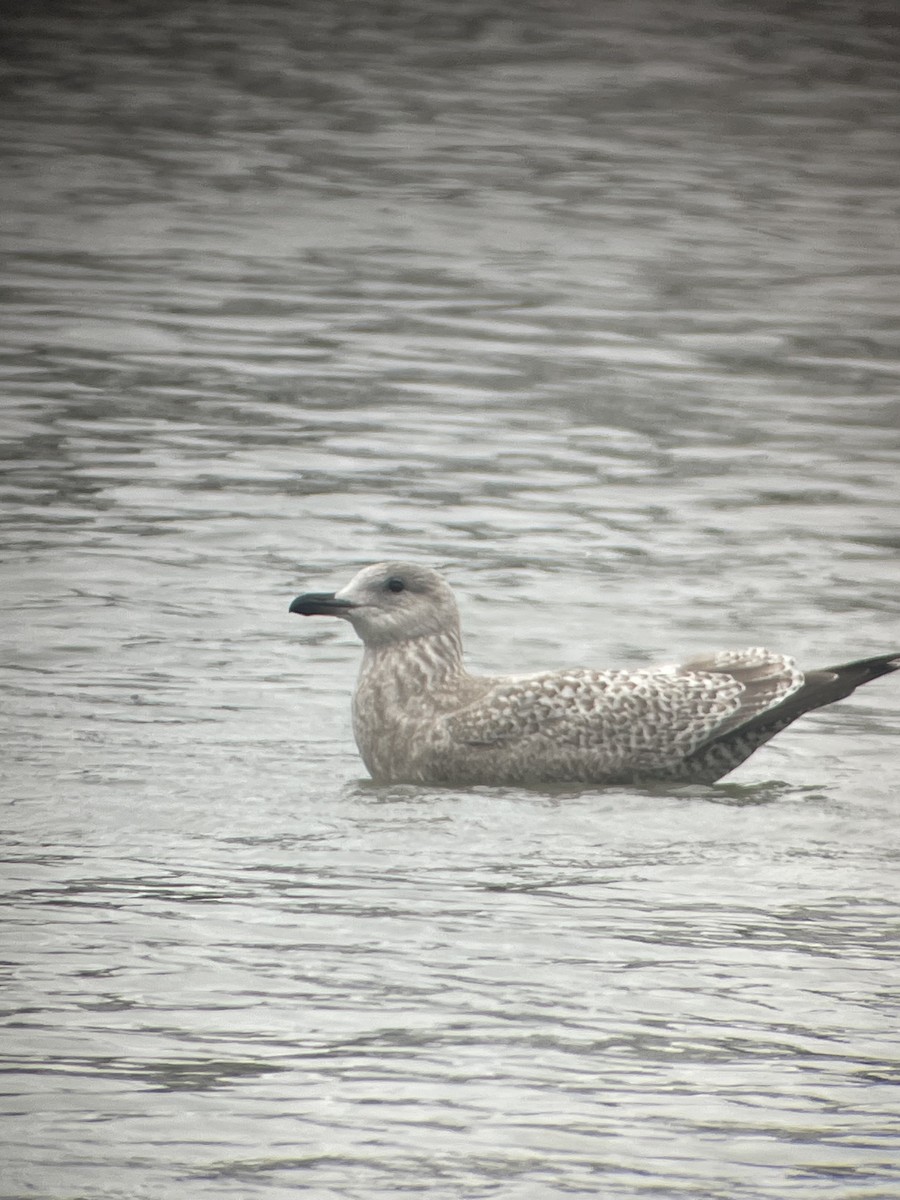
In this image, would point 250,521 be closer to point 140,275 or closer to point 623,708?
point 623,708

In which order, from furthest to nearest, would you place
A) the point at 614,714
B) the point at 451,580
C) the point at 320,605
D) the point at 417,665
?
the point at 451,580, the point at 417,665, the point at 320,605, the point at 614,714

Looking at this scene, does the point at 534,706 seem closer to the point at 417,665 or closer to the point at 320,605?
the point at 417,665

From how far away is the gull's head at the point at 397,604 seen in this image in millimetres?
10211

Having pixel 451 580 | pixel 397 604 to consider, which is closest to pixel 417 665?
pixel 397 604

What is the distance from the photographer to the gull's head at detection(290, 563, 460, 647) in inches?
402

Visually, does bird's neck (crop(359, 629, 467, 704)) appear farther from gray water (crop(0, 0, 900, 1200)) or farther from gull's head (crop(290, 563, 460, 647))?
gray water (crop(0, 0, 900, 1200))

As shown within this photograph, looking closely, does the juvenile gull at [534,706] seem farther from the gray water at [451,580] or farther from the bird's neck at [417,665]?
the gray water at [451,580]

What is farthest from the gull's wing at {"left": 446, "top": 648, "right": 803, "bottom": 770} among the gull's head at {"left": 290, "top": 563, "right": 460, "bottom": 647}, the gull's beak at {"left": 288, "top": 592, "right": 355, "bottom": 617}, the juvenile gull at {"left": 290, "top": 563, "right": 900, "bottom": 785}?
the gull's beak at {"left": 288, "top": 592, "right": 355, "bottom": 617}

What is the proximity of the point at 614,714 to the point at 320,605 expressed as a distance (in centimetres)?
118

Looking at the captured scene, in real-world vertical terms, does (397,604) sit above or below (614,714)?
above

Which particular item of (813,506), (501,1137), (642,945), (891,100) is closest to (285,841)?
(642,945)

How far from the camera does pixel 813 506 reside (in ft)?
48.7

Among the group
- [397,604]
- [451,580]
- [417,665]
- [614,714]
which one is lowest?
[451,580]

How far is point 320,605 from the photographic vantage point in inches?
393
